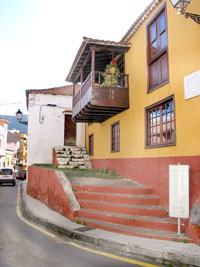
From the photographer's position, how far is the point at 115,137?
463 inches

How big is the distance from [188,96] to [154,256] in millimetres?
3927

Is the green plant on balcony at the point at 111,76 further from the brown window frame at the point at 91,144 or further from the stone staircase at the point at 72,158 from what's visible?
the stone staircase at the point at 72,158

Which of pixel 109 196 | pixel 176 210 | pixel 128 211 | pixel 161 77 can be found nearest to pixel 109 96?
pixel 161 77

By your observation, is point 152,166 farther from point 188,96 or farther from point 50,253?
point 50,253

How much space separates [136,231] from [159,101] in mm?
4014

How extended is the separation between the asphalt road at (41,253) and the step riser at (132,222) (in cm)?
123

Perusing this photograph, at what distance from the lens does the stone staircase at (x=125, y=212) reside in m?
6.01

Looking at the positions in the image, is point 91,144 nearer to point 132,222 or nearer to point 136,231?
point 132,222

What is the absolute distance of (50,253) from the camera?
5020 mm

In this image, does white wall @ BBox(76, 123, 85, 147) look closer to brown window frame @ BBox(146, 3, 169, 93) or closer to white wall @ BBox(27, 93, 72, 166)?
white wall @ BBox(27, 93, 72, 166)

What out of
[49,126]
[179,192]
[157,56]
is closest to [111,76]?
[157,56]

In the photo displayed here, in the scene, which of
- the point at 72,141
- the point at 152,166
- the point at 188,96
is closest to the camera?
the point at 188,96

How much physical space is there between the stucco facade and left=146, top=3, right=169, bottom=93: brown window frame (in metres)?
0.12

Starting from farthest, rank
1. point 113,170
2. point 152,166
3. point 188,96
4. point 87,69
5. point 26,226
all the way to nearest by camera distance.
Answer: point 87,69 → point 113,170 → point 152,166 → point 26,226 → point 188,96
